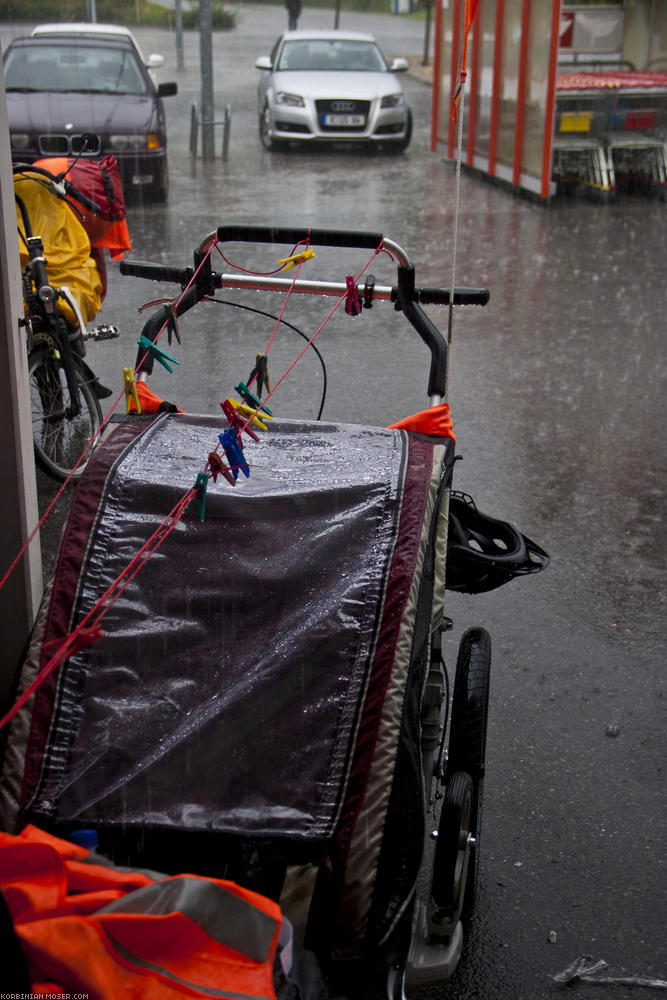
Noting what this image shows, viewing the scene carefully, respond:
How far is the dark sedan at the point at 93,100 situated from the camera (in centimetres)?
1024

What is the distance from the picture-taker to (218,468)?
86.4 inches

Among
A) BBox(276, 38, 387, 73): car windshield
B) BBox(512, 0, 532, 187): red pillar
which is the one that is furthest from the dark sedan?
BBox(512, 0, 532, 187): red pillar

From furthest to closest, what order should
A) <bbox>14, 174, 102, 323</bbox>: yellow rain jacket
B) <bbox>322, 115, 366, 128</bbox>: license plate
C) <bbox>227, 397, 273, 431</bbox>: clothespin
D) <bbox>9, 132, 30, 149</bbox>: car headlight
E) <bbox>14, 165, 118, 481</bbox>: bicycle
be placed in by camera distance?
<bbox>322, 115, 366, 128</bbox>: license plate
<bbox>9, 132, 30, 149</bbox>: car headlight
<bbox>14, 174, 102, 323</bbox>: yellow rain jacket
<bbox>14, 165, 118, 481</bbox>: bicycle
<bbox>227, 397, 273, 431</bbox>: clothespin

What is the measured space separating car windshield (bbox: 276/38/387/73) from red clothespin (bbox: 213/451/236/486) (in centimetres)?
1379

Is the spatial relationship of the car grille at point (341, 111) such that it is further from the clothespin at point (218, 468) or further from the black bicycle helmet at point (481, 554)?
the clothespin at point (218, 468)

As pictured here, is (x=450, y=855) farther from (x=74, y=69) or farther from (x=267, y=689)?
(x=74, y=69)

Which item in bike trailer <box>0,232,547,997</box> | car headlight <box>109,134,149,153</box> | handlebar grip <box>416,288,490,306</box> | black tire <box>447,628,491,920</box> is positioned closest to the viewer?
bike trailer <box>0,232,547,997</box>

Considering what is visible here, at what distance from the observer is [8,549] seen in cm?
269

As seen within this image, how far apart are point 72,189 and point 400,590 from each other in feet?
12.1

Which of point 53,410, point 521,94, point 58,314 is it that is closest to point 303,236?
point 58,314

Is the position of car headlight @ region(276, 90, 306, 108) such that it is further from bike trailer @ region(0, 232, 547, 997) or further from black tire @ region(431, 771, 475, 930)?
black tire @ region(431, 771, 475, 930)

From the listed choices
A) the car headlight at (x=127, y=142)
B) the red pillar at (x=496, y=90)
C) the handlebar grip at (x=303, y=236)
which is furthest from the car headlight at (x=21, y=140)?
the handlebar grip at (x=303, y=236)

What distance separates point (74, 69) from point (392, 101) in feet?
16.0

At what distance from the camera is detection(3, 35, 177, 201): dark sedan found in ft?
33.6
